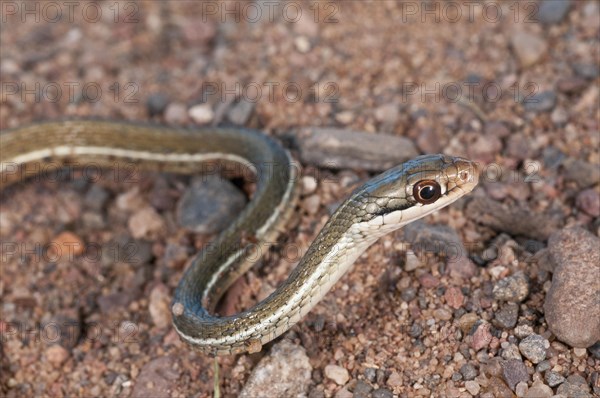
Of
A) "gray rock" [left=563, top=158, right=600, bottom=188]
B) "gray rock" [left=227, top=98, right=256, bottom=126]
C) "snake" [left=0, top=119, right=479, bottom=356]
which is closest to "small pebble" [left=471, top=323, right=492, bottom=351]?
"snake" [left=0, top=119, right=479, bottom=356]

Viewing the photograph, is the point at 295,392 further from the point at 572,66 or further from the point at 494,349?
the point at 572,66

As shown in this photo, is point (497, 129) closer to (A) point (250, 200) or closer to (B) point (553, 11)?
(B) point (553, 11)

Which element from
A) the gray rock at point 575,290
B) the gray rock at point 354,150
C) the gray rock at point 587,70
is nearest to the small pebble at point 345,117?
the gray rock at point 354,150

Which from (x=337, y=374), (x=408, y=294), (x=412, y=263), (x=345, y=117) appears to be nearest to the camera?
(x=337, y=374)

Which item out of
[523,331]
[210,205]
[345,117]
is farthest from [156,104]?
[523,331]

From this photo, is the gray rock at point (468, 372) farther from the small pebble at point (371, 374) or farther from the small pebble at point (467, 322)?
the small pebble at point (371, 374)

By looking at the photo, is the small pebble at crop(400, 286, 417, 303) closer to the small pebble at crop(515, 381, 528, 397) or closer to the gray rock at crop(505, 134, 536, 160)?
the small pebble at crop(515, 381, 528, 397)
